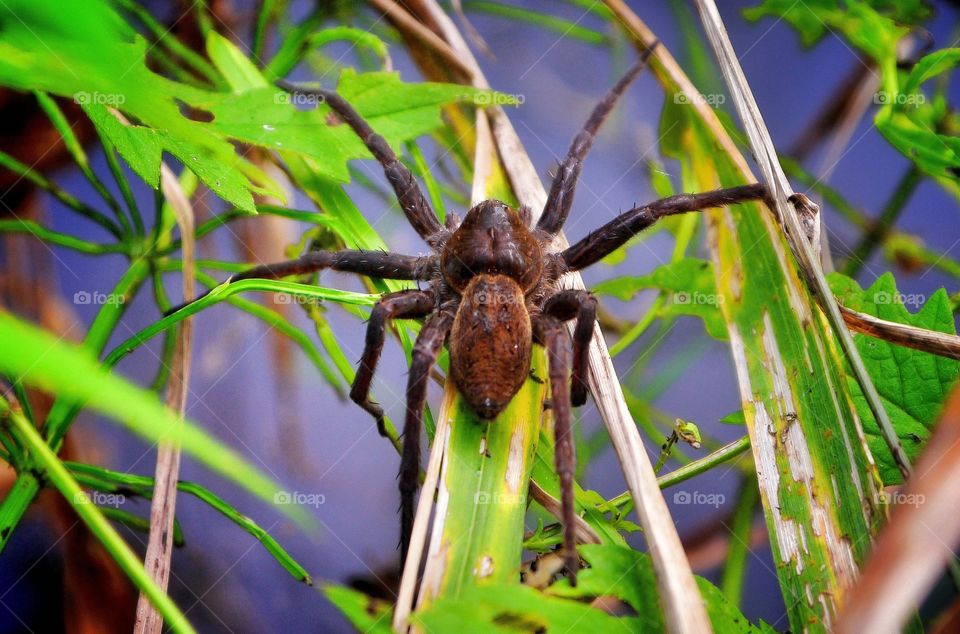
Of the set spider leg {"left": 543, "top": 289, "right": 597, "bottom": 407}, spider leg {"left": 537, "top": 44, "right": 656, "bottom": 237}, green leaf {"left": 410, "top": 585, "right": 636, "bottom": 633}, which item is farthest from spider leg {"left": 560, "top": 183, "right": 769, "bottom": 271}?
green leaf {"left": 410, "top": 585, "right": 636, "bottom": 633}

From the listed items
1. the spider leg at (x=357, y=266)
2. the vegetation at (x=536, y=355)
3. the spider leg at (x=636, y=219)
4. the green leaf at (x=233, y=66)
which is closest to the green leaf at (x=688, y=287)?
the vegetation at (x=536, y=355)

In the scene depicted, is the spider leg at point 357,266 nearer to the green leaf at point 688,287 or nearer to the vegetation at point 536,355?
the vegetation at point 536,355

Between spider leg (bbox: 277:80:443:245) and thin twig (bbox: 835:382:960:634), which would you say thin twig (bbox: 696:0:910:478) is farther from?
spider leg (bbox: 277:80:443:245)

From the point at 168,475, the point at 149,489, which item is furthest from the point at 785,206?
the point at 149,489

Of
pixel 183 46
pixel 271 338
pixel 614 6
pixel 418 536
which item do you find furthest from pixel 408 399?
pixel 183 46

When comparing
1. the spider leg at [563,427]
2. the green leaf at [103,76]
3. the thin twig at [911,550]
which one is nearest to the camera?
the green leaf at [103,76]
